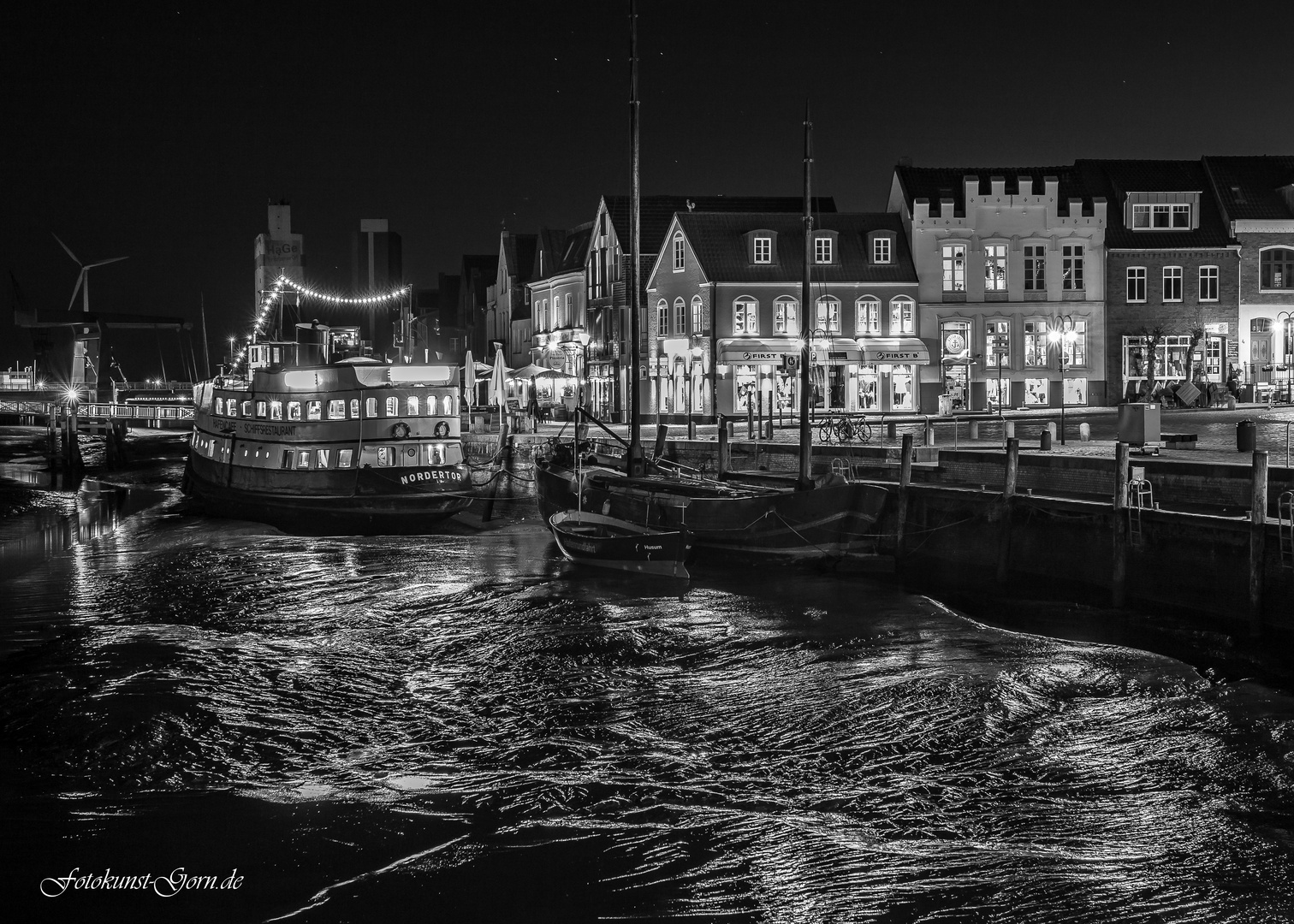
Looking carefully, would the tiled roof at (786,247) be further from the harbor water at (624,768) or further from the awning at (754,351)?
the harbor water at (624,768)

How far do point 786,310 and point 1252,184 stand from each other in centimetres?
2306

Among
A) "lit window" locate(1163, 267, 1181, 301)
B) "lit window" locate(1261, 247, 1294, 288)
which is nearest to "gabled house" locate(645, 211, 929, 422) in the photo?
"lit window" locate(1163, 267, 1181, 301)

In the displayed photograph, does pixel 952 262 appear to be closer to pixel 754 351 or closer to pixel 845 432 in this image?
pixel 754 351

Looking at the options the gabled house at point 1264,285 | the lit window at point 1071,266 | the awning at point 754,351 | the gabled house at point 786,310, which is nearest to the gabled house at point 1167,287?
the gabled house at point 1264,285

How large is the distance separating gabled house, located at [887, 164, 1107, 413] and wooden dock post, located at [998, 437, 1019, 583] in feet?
122

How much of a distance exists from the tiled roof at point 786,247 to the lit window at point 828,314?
3.23ft

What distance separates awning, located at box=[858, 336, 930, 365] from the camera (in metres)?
58.0

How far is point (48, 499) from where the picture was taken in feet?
139

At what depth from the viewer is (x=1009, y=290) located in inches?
2323

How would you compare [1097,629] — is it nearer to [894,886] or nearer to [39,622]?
[894,886]

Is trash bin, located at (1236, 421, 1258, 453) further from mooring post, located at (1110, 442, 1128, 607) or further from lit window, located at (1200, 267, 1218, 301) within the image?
lit window, located at (1200, 267, 1218, 301)

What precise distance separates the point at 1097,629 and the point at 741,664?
5695 mm

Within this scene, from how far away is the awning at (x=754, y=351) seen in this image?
189 ft

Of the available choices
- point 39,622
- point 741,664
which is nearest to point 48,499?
point 39,622
